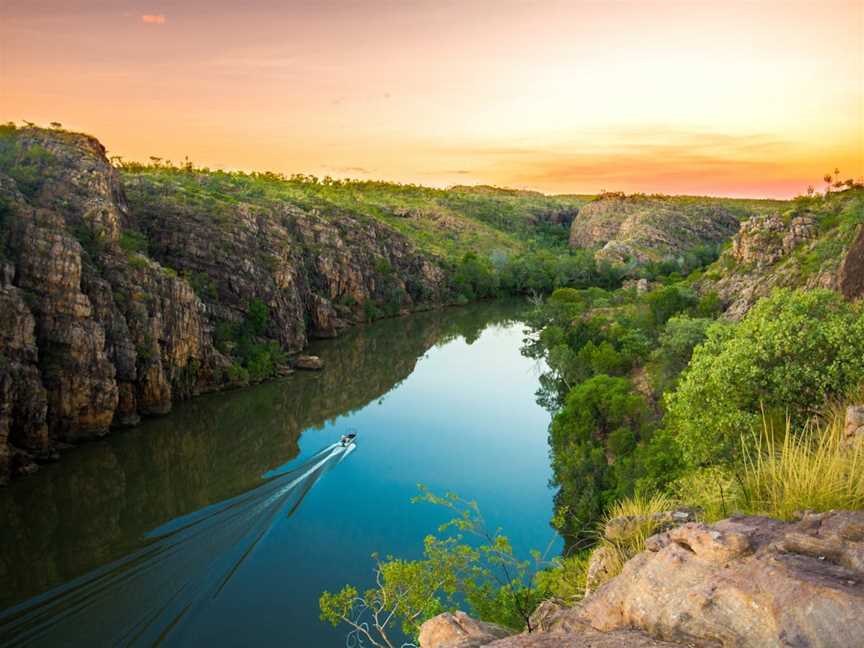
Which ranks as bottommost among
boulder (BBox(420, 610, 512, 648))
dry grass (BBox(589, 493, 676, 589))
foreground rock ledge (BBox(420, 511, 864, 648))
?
boulder (BBox(420, 610, 512, 648))

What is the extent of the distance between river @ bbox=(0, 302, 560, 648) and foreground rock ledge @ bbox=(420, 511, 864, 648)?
611 inches

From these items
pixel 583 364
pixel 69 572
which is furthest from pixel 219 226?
pixel 69 572

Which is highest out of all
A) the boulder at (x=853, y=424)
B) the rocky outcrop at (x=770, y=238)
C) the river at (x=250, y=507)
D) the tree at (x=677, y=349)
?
the rocky outcrop at (x=770, y=238)

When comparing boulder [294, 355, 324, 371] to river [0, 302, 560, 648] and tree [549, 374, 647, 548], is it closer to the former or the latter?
river [0, 302, 560, 648]

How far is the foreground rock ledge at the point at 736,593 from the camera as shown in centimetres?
491

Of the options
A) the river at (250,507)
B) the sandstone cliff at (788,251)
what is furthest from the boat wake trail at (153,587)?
the sandstone cliff at (788,251)

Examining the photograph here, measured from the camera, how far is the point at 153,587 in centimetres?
2056

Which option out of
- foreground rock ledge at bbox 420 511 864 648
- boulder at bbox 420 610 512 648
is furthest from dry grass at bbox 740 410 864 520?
boulder at bbox 420 610 512 648

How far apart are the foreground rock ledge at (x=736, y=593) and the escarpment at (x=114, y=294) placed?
1218 inches

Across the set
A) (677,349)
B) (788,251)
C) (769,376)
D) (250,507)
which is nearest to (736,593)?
(769,376)

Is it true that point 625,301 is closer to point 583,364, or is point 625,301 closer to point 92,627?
point 583,364

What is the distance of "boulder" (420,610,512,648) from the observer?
668cm

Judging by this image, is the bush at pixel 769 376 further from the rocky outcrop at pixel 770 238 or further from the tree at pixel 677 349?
the rocky outcrop at pixel 770 238

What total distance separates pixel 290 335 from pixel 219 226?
12369 millimetres
